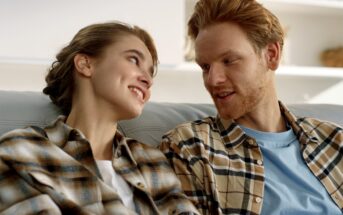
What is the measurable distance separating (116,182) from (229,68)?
1.50ft

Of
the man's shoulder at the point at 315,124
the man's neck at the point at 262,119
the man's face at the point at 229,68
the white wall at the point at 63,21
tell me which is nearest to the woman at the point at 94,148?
the man's face at the point at 229,68

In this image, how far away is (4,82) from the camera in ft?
8.24

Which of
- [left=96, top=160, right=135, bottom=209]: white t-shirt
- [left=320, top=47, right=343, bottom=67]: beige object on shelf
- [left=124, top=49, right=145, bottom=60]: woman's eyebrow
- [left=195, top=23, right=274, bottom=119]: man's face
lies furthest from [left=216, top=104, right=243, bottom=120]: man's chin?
[left=320, top=47, right=343, bottom=67]: beige object on shelf

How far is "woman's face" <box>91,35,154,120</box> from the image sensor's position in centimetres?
130

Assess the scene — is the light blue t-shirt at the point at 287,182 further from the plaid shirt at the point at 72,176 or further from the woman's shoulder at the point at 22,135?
the woman's shoulder at the point at 22,135

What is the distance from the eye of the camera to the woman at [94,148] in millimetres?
1062

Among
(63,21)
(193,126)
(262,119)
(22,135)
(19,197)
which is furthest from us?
(63,21)

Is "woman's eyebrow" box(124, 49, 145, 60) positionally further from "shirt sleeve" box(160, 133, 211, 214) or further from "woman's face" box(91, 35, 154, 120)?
"shirt sleeve" box(160, 133, 211, 214)

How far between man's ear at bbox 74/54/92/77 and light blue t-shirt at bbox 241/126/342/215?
1.51ft

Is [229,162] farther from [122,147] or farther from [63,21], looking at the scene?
[63,21]

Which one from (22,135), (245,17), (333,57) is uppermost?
(245,17)

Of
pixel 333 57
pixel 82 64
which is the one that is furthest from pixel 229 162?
pixel 333 57

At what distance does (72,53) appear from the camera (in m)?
1.39

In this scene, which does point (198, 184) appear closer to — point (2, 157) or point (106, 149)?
point (106, 149)
